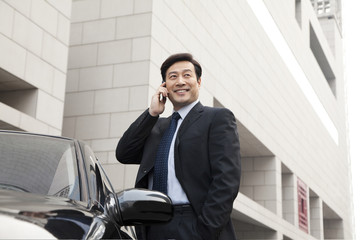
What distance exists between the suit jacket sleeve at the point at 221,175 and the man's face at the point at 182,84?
0.20 metres

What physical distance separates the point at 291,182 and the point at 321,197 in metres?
7.24

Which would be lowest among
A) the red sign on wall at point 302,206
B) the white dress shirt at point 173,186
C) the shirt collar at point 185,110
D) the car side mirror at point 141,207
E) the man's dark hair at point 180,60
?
the car side mirror at point 141,207

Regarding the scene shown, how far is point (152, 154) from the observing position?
137 inches

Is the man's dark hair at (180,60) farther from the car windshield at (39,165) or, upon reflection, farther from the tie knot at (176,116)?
the car windshield at (39,165)

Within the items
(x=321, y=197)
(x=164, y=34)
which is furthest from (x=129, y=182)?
(x=321, y=197)

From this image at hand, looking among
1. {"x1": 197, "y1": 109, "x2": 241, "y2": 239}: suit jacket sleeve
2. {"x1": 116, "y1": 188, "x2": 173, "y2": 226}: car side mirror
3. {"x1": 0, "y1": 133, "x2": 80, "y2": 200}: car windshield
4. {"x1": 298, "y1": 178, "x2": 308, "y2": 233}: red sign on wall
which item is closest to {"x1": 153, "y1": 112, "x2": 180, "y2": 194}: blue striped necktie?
{"x1": 197, "y1": 109, "x2": 241, "y2": 239}: suit jacket sleeve

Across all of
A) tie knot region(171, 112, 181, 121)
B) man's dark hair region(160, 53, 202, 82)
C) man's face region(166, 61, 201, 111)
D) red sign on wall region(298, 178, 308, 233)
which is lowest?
tie knot region(171, 112, 181, 121)

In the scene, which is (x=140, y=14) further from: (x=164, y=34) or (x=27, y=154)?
(x=27, y=154)

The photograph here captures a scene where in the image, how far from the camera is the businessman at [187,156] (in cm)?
320

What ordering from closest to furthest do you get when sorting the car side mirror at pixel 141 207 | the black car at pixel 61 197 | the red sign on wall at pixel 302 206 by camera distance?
1. the black car at pixel 61 197
2. the car side mirror at pixel 141 207
3. the red sign on wall at pixel 302 206

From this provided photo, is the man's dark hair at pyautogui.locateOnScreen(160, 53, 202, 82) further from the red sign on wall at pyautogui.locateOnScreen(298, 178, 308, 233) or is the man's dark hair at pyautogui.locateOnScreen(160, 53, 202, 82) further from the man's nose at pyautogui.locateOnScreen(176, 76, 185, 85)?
the red sign on wall at pyautogui.locateOnScreen(298, 178, 308, 233)

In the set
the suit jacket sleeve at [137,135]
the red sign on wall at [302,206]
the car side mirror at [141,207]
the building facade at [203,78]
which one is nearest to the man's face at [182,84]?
the suit jacket sleeve at [137,135]

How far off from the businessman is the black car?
14.2 inches

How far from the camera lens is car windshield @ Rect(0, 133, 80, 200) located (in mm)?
2680
